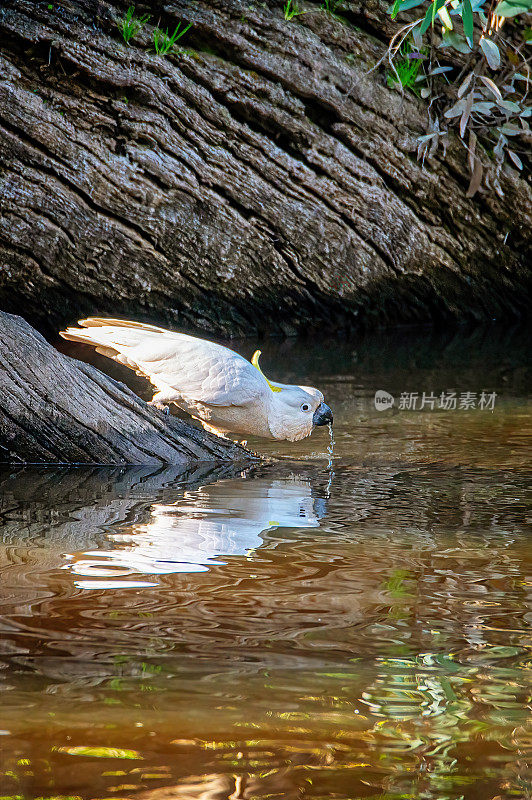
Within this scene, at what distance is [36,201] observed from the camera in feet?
25.2

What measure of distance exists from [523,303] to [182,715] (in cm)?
947

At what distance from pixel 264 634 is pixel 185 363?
209 centimetres

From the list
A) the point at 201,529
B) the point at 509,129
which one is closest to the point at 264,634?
the point at 201,529

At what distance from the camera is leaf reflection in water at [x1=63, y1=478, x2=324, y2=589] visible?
7.39 feet

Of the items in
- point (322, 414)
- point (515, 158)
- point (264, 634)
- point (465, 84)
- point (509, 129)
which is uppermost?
point (465, 84)

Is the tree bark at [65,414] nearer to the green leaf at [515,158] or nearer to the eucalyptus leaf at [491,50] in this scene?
the eucalyptus leaf at [491,50]

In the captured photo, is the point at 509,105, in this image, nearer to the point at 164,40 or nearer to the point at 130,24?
the point at 164,40

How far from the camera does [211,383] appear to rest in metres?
3.72

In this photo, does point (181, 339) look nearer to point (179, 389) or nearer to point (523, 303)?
point (179, 389)

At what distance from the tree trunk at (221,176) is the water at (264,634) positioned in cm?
488

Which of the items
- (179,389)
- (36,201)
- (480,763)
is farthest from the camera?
(36,201)

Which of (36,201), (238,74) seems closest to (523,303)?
(238,74)

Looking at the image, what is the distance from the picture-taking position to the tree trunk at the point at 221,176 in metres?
7.56

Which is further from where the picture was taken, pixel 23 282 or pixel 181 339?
pixel 23 282
